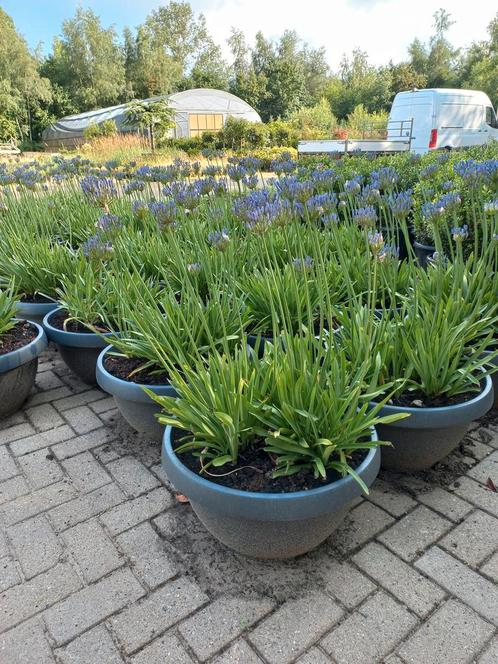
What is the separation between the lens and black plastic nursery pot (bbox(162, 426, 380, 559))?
163 cm

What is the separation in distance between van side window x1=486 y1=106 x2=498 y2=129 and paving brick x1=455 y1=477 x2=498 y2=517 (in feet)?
57.7

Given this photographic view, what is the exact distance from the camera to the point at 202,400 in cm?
192

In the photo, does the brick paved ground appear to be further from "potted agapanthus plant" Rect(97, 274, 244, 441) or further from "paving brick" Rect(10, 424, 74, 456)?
"potted agapanthus plant" Rect(97, 274, 244, 441)

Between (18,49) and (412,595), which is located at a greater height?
(18,49)

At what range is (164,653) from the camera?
5.18 feet

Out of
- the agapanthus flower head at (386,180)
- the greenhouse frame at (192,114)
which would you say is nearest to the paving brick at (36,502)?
the agapanthus flower head at (386,180)

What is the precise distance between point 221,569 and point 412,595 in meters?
0.69

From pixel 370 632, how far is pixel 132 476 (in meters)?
1.30

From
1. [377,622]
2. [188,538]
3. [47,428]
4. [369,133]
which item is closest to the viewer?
[377,622]

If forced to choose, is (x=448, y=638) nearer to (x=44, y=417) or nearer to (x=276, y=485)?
(x=276, y=485)

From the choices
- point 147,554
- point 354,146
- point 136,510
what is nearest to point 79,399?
point 136,510

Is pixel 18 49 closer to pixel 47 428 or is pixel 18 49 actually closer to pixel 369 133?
pixel 369 133

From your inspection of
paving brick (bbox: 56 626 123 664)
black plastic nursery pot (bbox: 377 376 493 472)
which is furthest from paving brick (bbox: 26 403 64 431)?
black plastic nursery pot (bbox: 377 376 493 472)

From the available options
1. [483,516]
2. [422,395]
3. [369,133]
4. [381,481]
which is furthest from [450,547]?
[369,133]
